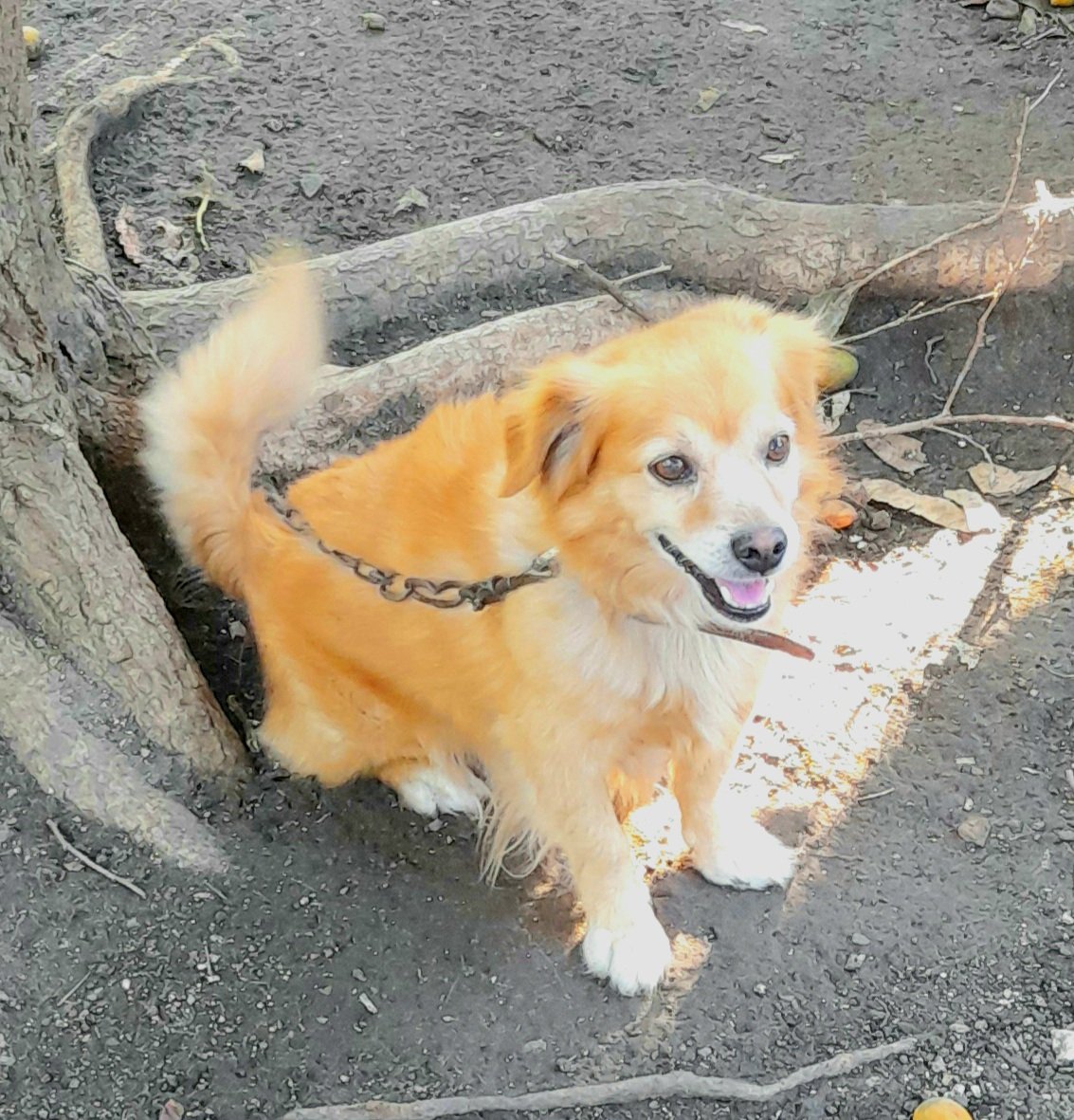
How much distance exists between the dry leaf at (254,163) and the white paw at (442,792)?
2735 millimetres

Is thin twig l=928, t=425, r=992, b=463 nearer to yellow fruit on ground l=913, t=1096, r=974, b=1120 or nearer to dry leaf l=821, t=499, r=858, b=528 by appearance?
dry leaf l=821, t=499, r=858, b=528

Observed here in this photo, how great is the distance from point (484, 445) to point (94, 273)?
3.98 feet

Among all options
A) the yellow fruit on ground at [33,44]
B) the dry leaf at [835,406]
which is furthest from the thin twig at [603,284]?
the yellow fruit on ground at [33,44]

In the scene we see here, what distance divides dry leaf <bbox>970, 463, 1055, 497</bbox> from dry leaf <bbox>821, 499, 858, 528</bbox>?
447 mm

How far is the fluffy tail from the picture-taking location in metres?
2.65

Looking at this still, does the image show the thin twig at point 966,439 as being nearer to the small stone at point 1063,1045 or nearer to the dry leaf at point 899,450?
the dry leaf at point 899,450

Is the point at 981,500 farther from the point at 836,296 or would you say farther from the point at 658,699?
the point at 658,699

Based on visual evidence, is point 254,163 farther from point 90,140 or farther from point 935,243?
point 935,243

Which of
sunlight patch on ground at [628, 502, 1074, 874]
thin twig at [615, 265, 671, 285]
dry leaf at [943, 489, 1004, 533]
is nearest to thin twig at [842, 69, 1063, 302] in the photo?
thin twig at [615, 265, 671, 285]

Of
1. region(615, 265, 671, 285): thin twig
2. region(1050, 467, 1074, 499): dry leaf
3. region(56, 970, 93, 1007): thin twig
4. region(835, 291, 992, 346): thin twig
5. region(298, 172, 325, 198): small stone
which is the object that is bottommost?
region(1050, 467, 1074, 499): dry leaf

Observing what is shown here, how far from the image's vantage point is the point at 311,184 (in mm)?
4625

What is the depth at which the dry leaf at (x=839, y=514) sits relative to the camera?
3.67m

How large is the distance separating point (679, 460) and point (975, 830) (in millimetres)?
1301

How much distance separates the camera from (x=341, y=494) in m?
2.75
